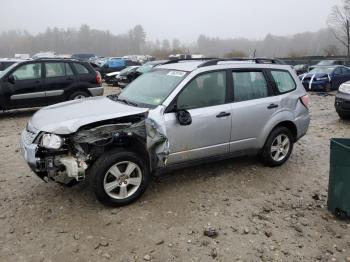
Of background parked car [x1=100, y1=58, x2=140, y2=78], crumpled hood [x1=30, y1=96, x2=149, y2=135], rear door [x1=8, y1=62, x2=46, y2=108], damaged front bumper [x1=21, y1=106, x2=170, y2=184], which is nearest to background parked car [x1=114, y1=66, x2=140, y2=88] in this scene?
background parked car [x1=100, y1=58, x2=140, y2=78]

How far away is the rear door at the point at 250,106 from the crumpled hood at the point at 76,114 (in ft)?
4.75

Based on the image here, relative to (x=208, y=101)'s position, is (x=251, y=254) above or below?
below

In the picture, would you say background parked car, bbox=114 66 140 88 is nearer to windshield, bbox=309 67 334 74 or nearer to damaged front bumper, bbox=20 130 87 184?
windshield, bbox=309 67 334 74

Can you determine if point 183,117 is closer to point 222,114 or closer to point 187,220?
point 222,114

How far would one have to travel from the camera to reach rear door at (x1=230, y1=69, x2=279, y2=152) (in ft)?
17.9

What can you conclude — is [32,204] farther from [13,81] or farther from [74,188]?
[13,81]

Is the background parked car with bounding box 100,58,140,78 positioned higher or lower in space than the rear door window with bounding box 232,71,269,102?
higher

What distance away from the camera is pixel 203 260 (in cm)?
361

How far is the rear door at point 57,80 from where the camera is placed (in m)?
10.8

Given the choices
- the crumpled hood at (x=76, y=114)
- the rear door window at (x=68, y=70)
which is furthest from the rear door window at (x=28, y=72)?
the crumpled hood at (x=76, y=114)

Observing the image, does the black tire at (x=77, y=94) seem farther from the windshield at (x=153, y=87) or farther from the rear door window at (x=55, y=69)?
the windshield at (x=153, y=87)

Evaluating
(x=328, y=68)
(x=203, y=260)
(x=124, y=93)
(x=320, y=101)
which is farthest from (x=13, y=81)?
(x=328, y=68)

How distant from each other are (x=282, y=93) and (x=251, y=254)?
3091 millimetres

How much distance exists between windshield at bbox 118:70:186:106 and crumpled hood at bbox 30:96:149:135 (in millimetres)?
288
